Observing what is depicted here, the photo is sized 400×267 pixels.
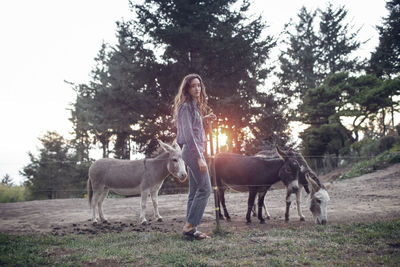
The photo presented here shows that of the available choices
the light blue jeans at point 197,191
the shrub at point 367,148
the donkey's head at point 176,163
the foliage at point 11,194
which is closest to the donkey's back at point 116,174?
the donkey's head at point 176,163

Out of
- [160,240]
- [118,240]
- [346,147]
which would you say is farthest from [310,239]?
[346,147]

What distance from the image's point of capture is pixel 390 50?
79.8 feet

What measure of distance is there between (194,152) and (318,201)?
2698 millimetres

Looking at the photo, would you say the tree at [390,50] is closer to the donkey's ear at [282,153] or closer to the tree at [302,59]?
the tree at [302,59]

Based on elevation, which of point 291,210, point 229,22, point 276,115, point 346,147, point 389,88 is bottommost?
point 291,210

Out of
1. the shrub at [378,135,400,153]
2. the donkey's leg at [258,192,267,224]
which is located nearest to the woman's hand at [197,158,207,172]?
the donkey's leg at [258,192,267,224]

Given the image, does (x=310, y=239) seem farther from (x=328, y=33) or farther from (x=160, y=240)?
(x=328, y=33)

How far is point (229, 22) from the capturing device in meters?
14.3

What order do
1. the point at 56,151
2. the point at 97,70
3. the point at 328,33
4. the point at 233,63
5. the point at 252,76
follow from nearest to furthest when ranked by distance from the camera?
the point at 233,63 → the point at 252,76 → the point at 56,151 → the point at 97,70 → the point at 328,33

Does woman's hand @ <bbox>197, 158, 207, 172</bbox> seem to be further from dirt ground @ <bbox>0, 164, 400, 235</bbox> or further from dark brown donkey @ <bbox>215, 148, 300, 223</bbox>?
dark brown donkey @ <bbox>215, 148, 300, 223</bbox>

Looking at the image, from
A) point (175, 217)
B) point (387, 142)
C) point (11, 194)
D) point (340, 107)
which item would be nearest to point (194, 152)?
point (175, 217)

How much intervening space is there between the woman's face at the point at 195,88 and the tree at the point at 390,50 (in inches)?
1026

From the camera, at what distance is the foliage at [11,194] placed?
43.2ft

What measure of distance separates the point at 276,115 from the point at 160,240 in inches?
509
